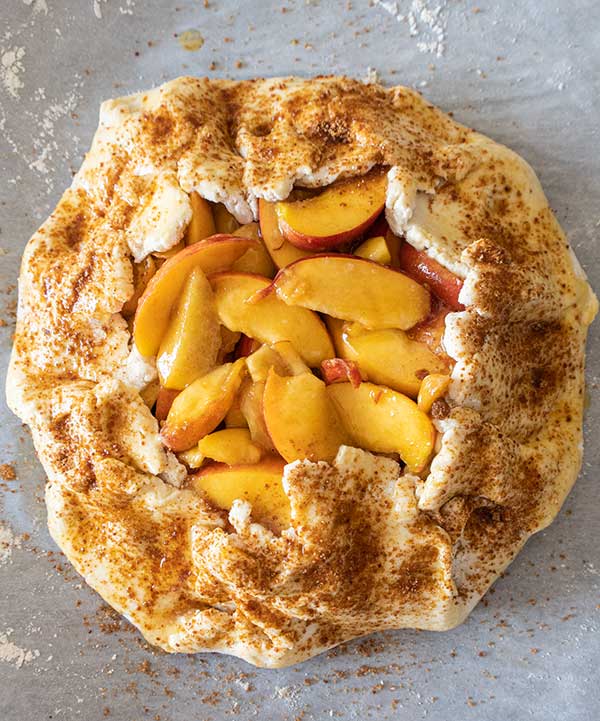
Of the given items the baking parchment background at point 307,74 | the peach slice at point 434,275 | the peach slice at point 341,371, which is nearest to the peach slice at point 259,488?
the peach slice at point 341,371

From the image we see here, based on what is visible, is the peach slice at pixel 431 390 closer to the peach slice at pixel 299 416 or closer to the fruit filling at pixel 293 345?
the fruit filling at pixel 293 345

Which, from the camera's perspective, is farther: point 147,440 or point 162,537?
point 162,537

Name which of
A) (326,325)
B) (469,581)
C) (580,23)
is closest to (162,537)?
(326,325)

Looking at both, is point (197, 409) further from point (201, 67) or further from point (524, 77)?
point (524, 77)

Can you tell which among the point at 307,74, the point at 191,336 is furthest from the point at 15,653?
the point at 307,74

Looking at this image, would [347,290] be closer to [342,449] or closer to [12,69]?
[342,449]

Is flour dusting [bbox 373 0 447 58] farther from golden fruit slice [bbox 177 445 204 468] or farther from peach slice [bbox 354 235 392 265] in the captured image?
golden fruit slice [bbox 177 445 204 468]

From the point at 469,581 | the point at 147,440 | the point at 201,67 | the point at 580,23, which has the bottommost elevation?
the point at 469,581
